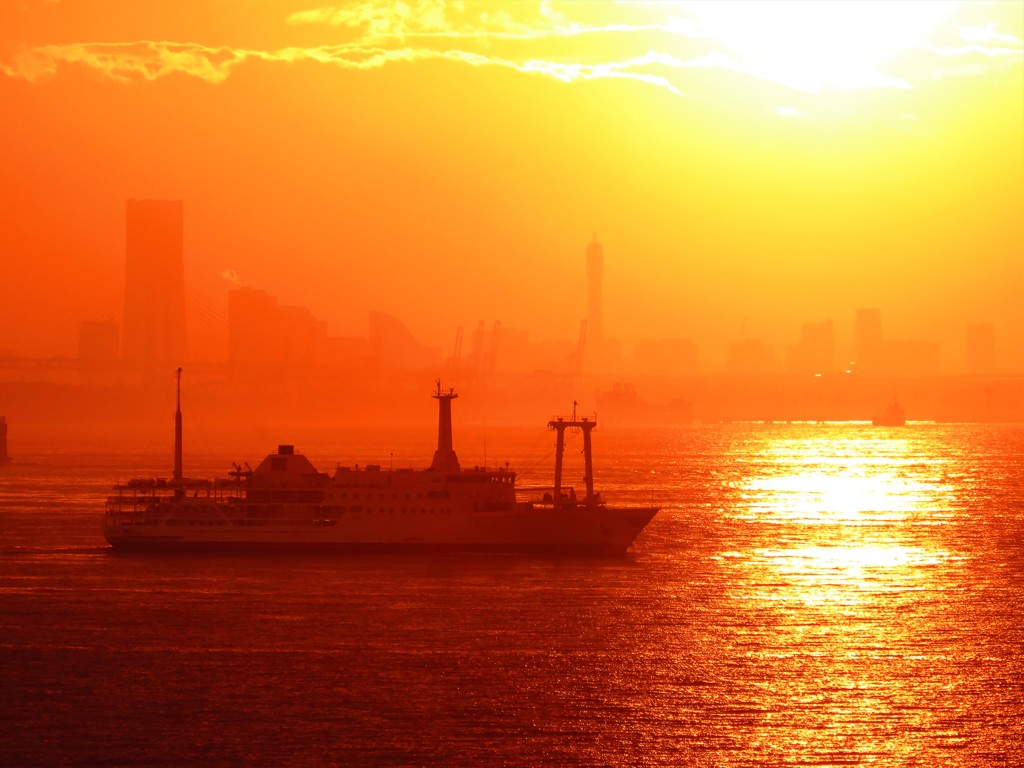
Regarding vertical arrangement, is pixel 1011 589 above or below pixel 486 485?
below

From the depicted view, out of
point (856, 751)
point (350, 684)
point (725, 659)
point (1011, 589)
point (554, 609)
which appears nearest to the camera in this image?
point (856, 751)

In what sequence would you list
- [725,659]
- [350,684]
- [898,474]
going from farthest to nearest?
[898,474], [725,659], [350,684]

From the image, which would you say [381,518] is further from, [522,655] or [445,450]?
[522,655]

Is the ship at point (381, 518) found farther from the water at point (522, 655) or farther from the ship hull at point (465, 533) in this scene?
the water at point (522, 655)

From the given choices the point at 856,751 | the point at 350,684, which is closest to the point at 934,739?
the point at 856,751

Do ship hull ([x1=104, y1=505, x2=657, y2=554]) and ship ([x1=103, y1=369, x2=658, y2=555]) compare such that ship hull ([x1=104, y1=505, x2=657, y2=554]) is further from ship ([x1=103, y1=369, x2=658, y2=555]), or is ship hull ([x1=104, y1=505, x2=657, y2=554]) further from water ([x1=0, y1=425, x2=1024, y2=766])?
water ([x1=0, y1=425, x2=1024, y2=766])

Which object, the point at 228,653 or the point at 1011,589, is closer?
the point at 228,653

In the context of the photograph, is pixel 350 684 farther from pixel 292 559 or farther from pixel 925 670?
pixel 292 559
